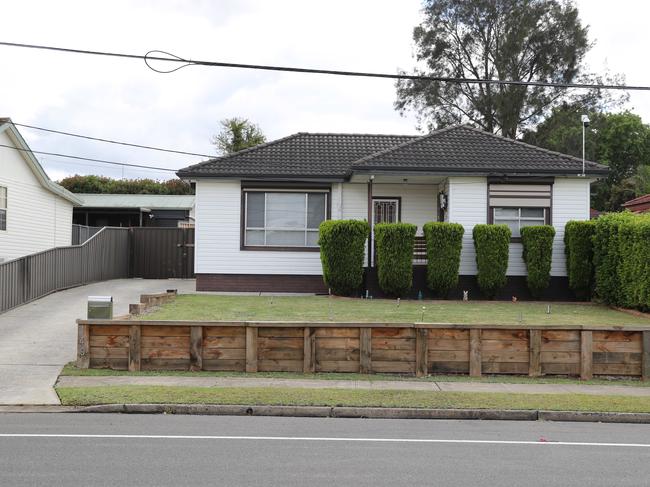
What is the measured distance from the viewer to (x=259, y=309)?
15914 mm

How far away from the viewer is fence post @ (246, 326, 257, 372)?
11680 mm

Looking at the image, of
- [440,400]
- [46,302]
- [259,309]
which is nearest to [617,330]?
[440,400]

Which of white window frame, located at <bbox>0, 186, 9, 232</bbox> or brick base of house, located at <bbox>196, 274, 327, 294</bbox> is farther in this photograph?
white window frame, located at <bbox>0, 186, 9, 232</bbox>

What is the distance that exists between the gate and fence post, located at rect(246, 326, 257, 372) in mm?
16227

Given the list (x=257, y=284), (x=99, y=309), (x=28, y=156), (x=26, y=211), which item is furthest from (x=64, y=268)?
(x=99, y=309)

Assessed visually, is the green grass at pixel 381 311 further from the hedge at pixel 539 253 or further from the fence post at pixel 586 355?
the fence post at pixel 586 355

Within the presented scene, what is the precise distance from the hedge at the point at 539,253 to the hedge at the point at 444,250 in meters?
2.02

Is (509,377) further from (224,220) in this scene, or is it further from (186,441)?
(224,220)

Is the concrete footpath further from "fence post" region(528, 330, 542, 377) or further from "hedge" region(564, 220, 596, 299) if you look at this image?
"hedge" region(564, 220, 596, 299)

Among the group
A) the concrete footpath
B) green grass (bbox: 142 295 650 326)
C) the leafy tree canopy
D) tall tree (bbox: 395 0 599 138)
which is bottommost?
the concrete footpath

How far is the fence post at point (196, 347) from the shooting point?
1170 cm

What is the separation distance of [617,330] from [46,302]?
14584 mm

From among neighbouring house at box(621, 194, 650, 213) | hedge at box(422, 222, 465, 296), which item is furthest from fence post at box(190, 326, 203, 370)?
neighbouring house at box(621, 194, 650, 213)

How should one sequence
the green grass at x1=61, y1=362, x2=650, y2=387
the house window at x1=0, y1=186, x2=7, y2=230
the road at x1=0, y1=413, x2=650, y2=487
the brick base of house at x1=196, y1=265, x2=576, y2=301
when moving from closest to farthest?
the road at x1=0, y1=413, x2=650, y2=487 < the green grass at x1=61, y1=362, x2=650, y2=387 < the brick base of house at x1=196, y1=265, x2=576, y2=301 < the house window at x1=0, y1=186, x2=7, y2=230
